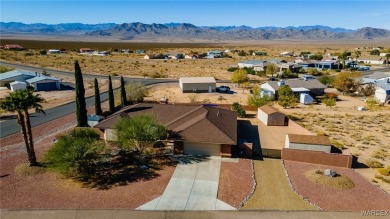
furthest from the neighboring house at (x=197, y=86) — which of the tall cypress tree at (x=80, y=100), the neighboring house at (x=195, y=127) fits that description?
the tall cypress tree at (x=80, y=100)

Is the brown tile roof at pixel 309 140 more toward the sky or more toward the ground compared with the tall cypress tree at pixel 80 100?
more toward the ground

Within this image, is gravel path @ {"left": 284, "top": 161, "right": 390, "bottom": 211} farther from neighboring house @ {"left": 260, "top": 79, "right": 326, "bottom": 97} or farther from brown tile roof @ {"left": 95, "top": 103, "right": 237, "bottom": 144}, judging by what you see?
neighboring house @ {"left": 260, "top": 79, "right": 326, "bottom": 97}

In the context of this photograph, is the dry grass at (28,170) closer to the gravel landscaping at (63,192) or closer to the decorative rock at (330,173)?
the gravel landscaping at (63,192)

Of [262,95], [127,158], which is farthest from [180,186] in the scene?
[262,95]

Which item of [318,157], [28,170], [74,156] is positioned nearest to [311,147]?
[318,157]

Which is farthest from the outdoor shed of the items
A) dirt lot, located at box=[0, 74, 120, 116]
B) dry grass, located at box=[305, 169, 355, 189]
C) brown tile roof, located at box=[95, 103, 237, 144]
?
dirt lot, located at box=[0, 74, 120, 116]

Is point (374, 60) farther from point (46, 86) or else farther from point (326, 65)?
point (46, 86)
